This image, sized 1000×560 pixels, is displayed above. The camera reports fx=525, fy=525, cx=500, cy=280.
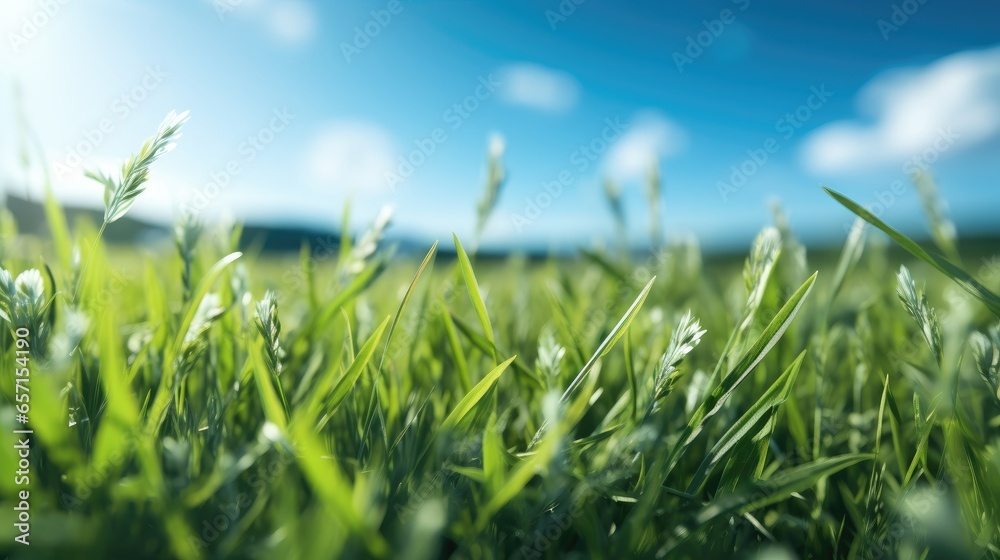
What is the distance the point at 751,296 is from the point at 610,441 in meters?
0.26

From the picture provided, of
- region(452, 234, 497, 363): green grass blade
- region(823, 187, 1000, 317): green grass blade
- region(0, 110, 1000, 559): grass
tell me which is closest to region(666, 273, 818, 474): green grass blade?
region(0, 110, 1000, 559): grass

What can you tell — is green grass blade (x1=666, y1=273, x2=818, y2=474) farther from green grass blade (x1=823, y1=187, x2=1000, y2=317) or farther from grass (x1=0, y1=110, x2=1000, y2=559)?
green grass blade (x1=823, y1=187, x2=1000, y2=317)

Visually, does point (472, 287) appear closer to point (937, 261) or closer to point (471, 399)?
point (471, 399)

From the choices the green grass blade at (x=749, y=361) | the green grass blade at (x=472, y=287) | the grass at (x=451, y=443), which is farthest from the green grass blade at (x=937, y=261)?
the green grass blade at (x=472, y=287)

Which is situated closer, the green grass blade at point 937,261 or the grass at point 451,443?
the grass at point 451,443

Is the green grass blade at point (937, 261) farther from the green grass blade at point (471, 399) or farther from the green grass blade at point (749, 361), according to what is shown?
the green grass blade at point (471, 399)

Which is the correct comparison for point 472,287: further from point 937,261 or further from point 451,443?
point 937,261

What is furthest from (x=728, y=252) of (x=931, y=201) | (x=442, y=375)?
(x=442, y=375)

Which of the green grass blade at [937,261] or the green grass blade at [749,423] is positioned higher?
the green grass blade at [937,261]

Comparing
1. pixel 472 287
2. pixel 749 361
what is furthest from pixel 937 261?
pixel 472 287

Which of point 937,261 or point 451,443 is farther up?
point 937,261

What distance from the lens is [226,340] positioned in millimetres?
800

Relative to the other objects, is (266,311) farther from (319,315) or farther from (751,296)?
(751,296)

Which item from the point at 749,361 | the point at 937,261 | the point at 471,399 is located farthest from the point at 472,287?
the point at 937,261
